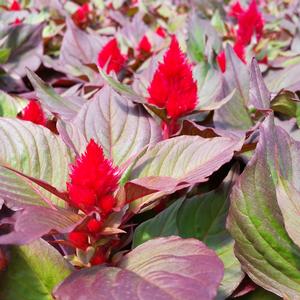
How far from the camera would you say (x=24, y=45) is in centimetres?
204

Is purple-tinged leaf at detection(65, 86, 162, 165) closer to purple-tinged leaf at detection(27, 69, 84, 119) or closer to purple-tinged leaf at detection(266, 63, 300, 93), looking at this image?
purple-tinged leaf at detection(27, 69, 84, 119)

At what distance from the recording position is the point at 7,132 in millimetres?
1006

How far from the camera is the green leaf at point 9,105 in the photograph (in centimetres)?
147

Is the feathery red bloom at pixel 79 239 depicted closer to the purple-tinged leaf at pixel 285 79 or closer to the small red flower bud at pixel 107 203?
the small red flower bud at pixel 107 203

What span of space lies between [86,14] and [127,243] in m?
1.84

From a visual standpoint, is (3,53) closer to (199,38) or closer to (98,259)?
(199,38)

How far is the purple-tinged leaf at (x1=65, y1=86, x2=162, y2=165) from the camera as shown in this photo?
110 centimetres

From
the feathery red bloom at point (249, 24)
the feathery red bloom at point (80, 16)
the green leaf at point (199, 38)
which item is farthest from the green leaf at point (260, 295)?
the feathery red bloom at point (80, 16)

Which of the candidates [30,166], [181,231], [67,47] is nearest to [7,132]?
[30,166]

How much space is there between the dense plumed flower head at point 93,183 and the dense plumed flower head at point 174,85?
0.32 metres

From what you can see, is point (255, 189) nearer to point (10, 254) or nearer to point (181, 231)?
point (181, 231)

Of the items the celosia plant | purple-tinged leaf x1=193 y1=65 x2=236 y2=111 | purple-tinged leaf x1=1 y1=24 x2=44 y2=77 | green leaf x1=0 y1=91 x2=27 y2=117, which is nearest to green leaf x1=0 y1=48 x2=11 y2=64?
purple-tinged leaf x1=1 y1=24 x2=44 y2=77

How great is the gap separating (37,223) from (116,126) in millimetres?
451

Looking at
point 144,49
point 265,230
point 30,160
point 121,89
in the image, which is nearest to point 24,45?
point 144,49
